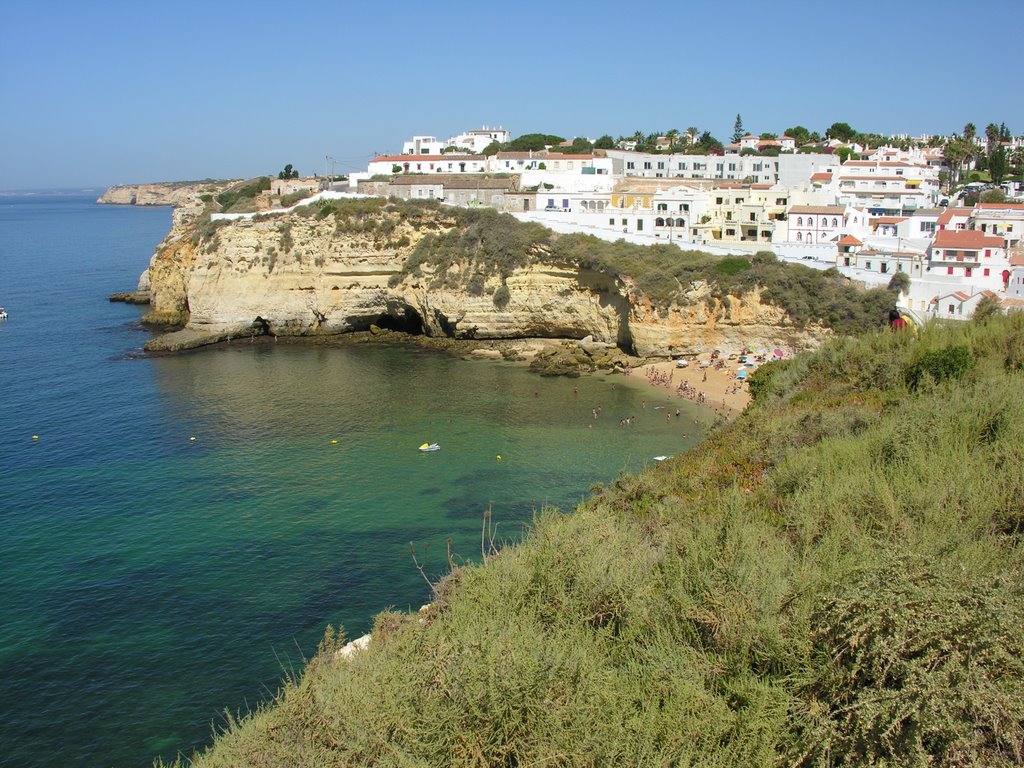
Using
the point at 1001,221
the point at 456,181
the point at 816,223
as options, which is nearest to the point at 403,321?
the point at 456,181

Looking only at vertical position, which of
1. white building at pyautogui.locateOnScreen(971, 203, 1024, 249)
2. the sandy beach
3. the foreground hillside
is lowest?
the sandy beach

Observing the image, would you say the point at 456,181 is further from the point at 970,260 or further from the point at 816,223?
the point at 970,260

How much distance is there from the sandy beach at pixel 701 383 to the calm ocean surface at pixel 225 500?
137 cm

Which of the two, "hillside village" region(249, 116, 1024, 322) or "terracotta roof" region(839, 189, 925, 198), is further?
"terracotta roof" region(839, 189, 925, 198)

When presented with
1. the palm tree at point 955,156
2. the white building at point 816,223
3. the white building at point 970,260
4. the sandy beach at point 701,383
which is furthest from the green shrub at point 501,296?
the palm tree at point 955,156

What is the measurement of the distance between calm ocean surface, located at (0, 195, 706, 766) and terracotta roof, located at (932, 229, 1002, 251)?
50.4ft

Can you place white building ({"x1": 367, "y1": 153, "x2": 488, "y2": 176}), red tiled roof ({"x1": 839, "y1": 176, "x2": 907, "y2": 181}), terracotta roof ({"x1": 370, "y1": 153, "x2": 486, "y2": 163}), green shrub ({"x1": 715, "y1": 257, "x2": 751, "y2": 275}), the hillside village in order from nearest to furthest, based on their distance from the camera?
1. the hillside village
2. green shrub ({"x1": 715, "y1": 257, "x2": 751, "y2": 275})
3. red tiled roof ({"x1": 839, "y1": 176, "x2": 907, "y2": 181})
4. white building ({"x1": 367, "y1": 153, "x2": 488, "y2": 176})
5. terracotta roof ({"x1": 370, "y1": 153, "x2": 486, "y2": 163})

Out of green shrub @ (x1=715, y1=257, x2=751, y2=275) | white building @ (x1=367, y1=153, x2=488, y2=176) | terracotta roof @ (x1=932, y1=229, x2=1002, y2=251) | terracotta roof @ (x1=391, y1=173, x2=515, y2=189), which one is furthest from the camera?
white building @ (x1=367, y1=153, x2=488, y2=176)

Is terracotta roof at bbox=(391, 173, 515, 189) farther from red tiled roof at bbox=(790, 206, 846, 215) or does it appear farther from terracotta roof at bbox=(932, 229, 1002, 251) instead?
terracotta roof at bbox=(932, 229, 1002, 251)

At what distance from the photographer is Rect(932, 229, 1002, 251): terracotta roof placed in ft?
Result: 110

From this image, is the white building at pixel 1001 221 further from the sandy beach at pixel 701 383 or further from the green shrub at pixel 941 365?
the green shrub at pixel 941 365

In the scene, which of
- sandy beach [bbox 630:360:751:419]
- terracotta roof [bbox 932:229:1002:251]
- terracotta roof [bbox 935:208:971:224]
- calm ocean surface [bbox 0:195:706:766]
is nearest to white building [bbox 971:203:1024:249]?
terracotta roof [bbox 935:208:971:224]

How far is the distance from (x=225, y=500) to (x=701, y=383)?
1995 cm

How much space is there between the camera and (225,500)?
21812mm
